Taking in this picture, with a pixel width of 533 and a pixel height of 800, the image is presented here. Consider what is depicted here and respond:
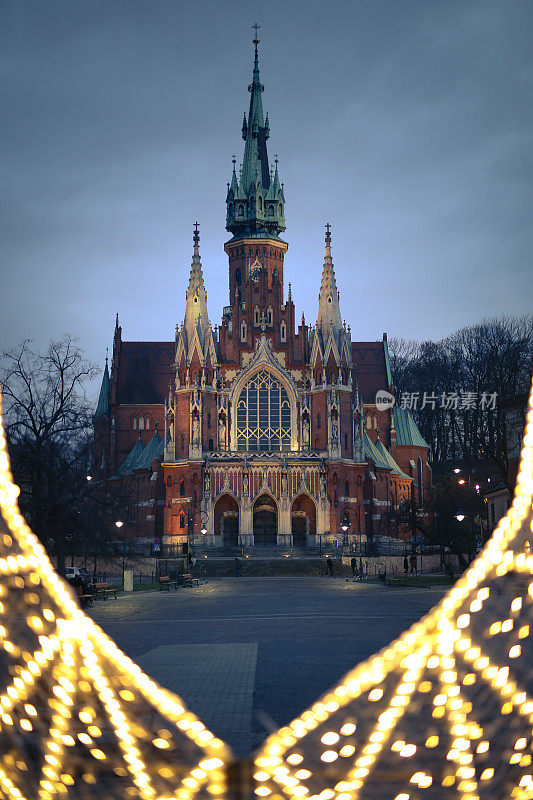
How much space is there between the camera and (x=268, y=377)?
70375mm

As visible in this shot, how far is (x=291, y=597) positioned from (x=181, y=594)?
5.62 metres

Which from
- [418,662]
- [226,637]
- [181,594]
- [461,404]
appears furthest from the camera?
[461,404]

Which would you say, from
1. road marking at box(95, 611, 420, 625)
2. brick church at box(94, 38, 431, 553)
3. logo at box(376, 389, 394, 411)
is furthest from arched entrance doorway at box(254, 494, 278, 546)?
road marking at box(95, 611, 420, 625)

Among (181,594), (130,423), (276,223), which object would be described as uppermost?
(276,223)

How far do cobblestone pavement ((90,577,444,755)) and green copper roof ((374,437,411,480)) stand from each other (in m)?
37.8

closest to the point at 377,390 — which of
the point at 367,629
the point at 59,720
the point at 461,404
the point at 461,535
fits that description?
the point at 461,404

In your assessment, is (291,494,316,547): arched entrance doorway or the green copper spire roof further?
the green copper spire roof

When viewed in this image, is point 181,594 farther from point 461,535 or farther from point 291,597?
point 461,535

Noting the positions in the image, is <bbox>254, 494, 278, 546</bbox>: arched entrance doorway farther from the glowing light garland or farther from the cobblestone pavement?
the glowing light garland

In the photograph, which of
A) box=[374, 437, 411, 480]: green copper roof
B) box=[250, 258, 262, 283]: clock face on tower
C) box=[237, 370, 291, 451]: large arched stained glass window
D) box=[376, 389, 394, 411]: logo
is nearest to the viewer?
box=[237, 370, 291, 451]: large arched stained glass window

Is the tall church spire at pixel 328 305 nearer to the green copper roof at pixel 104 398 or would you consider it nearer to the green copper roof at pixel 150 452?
the green copper roof at pixel 150 452

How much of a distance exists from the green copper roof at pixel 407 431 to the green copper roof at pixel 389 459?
229cm

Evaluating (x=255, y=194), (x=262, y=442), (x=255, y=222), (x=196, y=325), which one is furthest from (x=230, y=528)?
(x=255, y=194)

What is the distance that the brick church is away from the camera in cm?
6600
